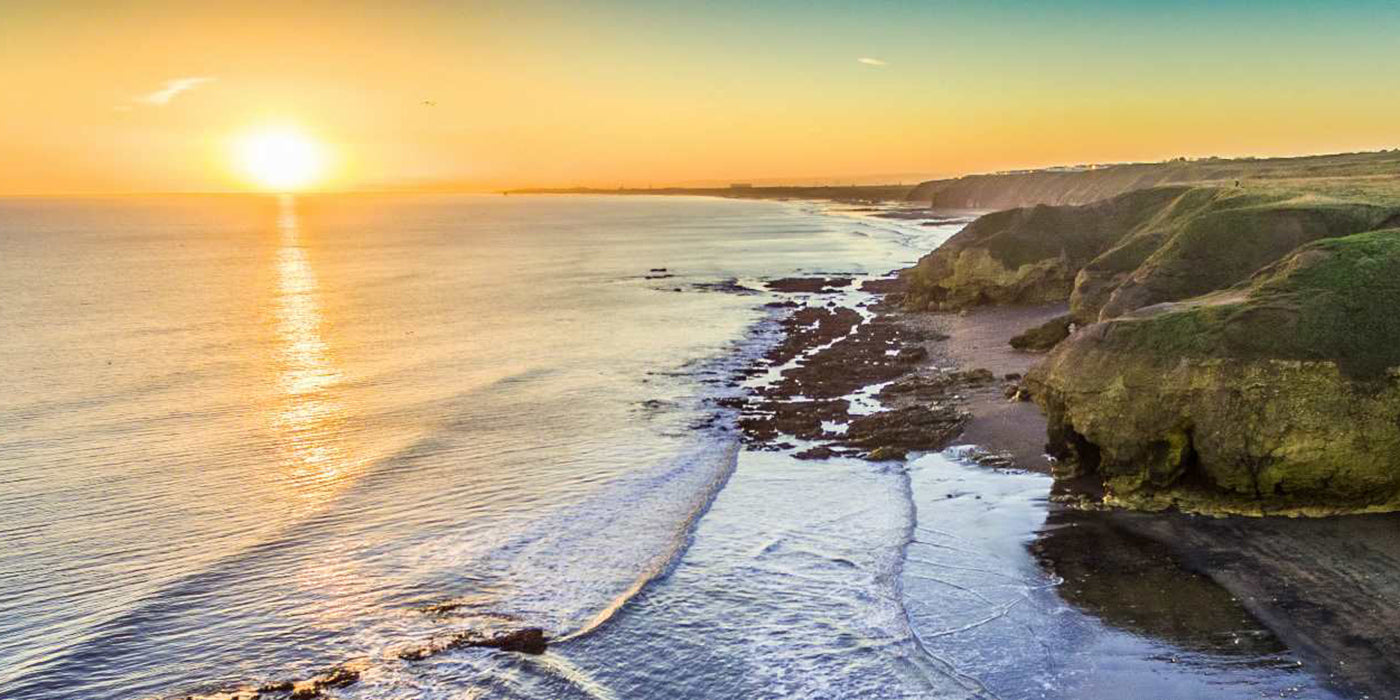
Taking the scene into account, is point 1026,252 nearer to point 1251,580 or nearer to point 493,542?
point 1251,580

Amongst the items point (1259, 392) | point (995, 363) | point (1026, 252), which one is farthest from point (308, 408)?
point (1026, 252)

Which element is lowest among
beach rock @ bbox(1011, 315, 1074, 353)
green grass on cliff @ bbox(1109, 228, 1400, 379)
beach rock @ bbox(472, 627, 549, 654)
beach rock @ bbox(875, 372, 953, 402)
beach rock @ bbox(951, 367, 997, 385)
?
beach rock @ bbox(472, 627, 549, 654)

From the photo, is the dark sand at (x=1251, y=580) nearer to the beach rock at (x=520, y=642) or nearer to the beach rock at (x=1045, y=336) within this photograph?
the beach rock at (x=520, y=642)

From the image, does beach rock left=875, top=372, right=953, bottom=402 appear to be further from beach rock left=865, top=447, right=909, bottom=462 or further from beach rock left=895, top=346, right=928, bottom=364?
beach rock left=865, top=447, right=909, bottom=462

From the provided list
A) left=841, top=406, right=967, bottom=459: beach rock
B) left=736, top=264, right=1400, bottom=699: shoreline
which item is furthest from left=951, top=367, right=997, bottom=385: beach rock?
left=841, top=406, right=967, bottom=459: beach rock

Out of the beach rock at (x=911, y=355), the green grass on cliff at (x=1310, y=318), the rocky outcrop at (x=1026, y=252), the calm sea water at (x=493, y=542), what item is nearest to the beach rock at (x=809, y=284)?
the rocky outcrop at (x=1026, y=252)

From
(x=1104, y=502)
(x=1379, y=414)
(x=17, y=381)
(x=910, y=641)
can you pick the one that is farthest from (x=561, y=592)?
(x=17, y=381)

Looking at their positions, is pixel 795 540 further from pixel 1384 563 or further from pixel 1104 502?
pixel 1384 563
